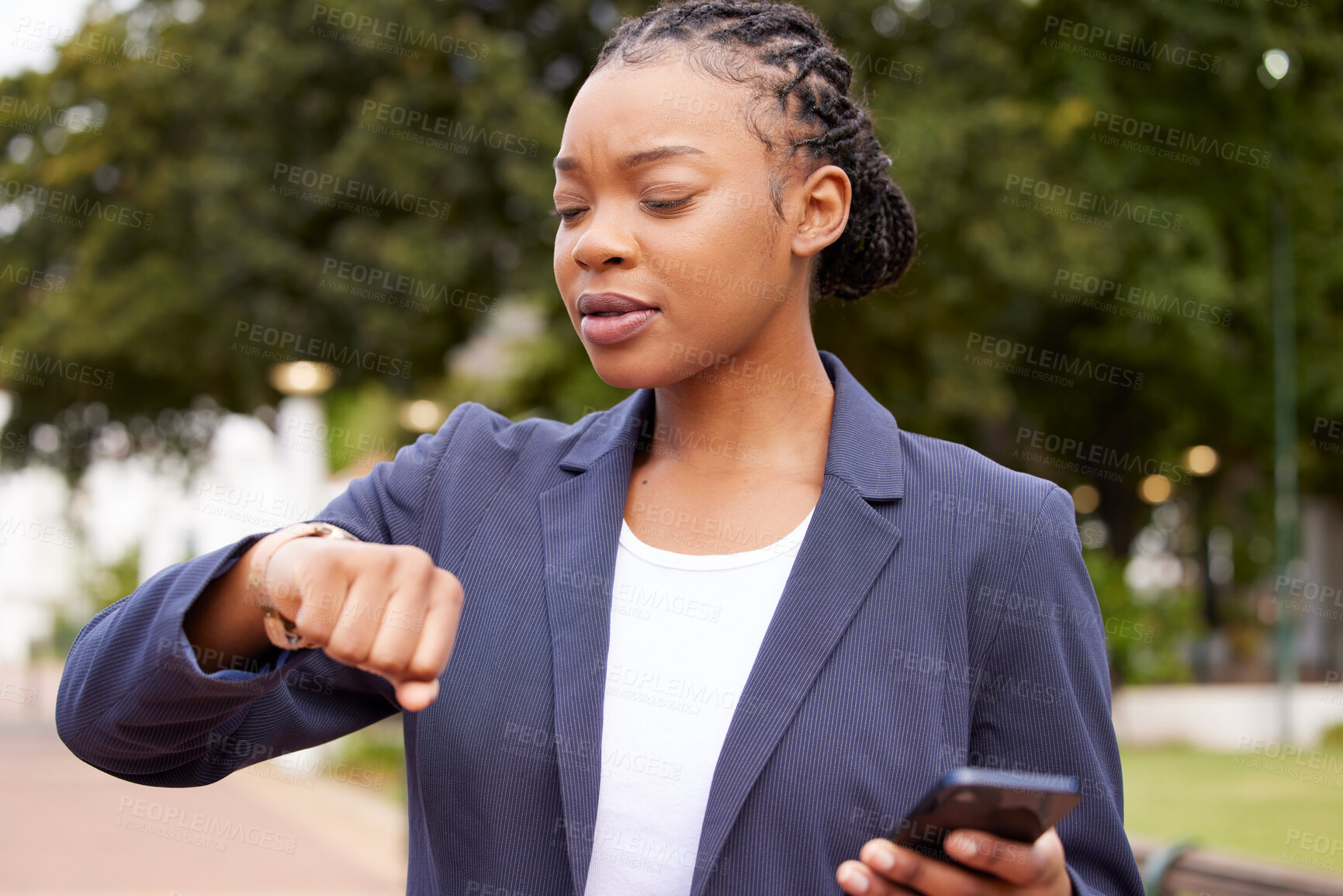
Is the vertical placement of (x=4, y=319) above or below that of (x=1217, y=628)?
above

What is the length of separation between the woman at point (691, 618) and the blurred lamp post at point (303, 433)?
24.5 ft

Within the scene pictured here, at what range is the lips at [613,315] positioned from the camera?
5.88 feet

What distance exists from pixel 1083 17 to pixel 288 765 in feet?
38.1

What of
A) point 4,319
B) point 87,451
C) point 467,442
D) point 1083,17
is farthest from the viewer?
point 87,451

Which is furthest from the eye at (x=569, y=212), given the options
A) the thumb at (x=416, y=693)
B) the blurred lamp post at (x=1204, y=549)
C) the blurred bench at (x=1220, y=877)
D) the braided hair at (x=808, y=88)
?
the blurred lamp post at (x=1204, y=549)

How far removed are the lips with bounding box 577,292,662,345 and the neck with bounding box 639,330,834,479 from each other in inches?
9.3

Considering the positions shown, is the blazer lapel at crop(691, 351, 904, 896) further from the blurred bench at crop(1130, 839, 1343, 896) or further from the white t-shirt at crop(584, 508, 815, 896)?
the blurred bench at crop(1130, 839, 1343, 896)

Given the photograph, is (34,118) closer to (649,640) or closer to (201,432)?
(201,432)

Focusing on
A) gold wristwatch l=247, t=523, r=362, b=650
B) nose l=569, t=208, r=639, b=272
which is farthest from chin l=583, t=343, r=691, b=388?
gold wristwatch l=247, t=523, r=362, b=650

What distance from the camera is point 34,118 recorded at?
14000 mm

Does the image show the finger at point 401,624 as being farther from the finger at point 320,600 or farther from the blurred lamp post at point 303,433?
the blurred lamp post at point 303,433

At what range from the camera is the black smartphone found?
134cm

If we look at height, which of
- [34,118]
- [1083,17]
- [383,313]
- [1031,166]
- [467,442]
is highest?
[1083,17]

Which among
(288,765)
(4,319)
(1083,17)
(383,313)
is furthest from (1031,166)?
(4,319)
